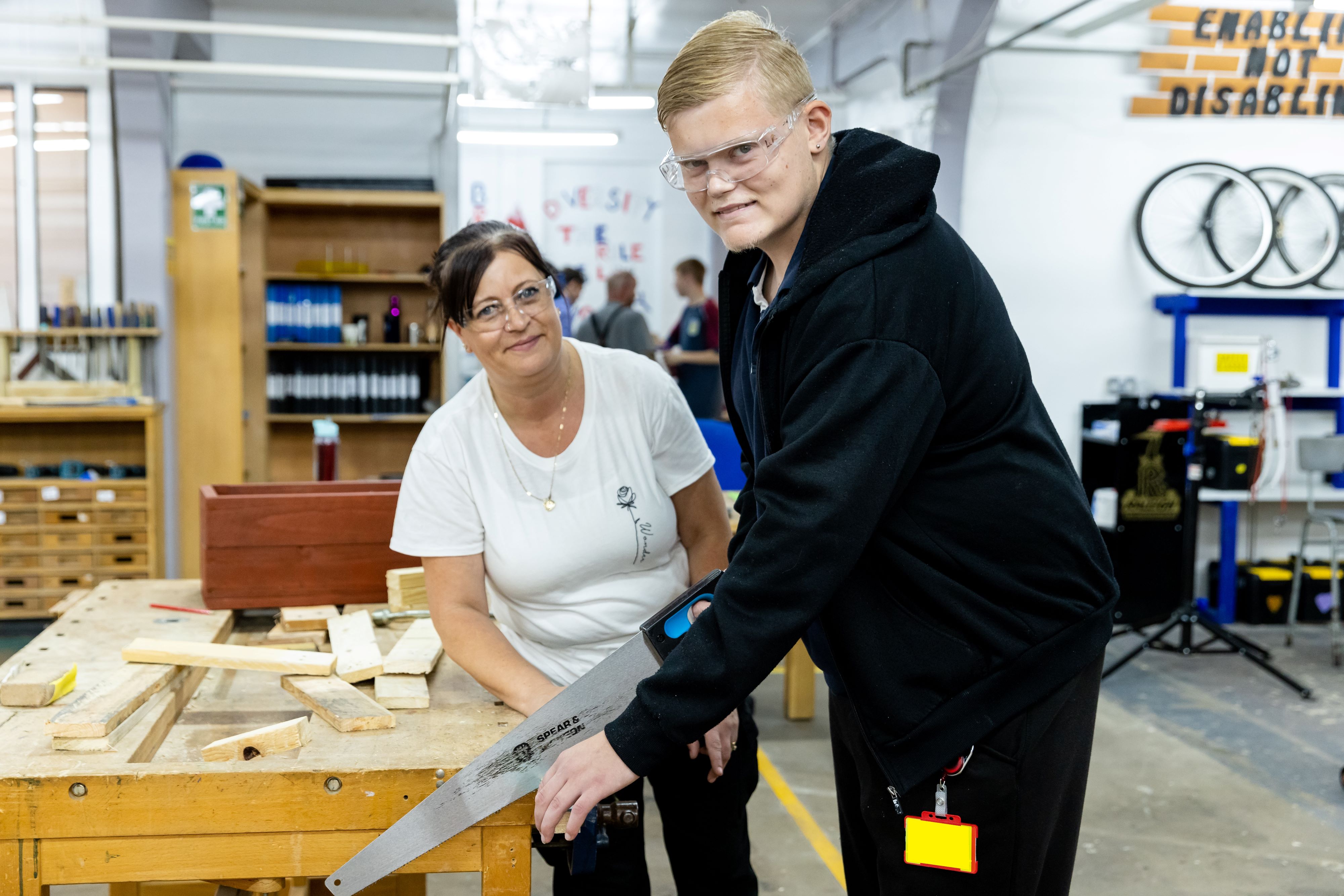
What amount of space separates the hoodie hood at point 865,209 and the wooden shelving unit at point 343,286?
5.93 meters

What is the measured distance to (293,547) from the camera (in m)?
2.12

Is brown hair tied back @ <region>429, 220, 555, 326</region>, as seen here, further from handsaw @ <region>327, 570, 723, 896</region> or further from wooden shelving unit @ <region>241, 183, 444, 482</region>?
wooden shelving unit @ <region>241, 183, 444, 482</region>

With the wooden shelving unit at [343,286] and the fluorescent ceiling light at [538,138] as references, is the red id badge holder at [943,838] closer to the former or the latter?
the wooden shelving unit at [343,286]

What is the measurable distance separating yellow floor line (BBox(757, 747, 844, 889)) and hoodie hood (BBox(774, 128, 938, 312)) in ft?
6.30

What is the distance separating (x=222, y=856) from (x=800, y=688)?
2992mm

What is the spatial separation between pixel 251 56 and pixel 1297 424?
7.37 metres

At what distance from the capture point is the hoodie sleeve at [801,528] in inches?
40.6

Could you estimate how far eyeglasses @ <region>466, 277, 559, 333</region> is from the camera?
1615 mm

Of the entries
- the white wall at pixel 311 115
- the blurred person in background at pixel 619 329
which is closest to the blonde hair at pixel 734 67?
the blurred person in background at pixel 619 329

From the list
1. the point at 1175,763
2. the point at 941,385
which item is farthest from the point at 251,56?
the point at 941,385

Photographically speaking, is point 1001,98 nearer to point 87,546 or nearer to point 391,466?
point 391,466

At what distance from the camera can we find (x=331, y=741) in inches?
56.1

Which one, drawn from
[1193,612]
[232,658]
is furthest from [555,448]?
[1193,612]

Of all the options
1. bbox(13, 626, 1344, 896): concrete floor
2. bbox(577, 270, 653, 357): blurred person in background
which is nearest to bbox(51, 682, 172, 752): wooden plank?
bbox(13, 626, 1344, 896): concrete floor
